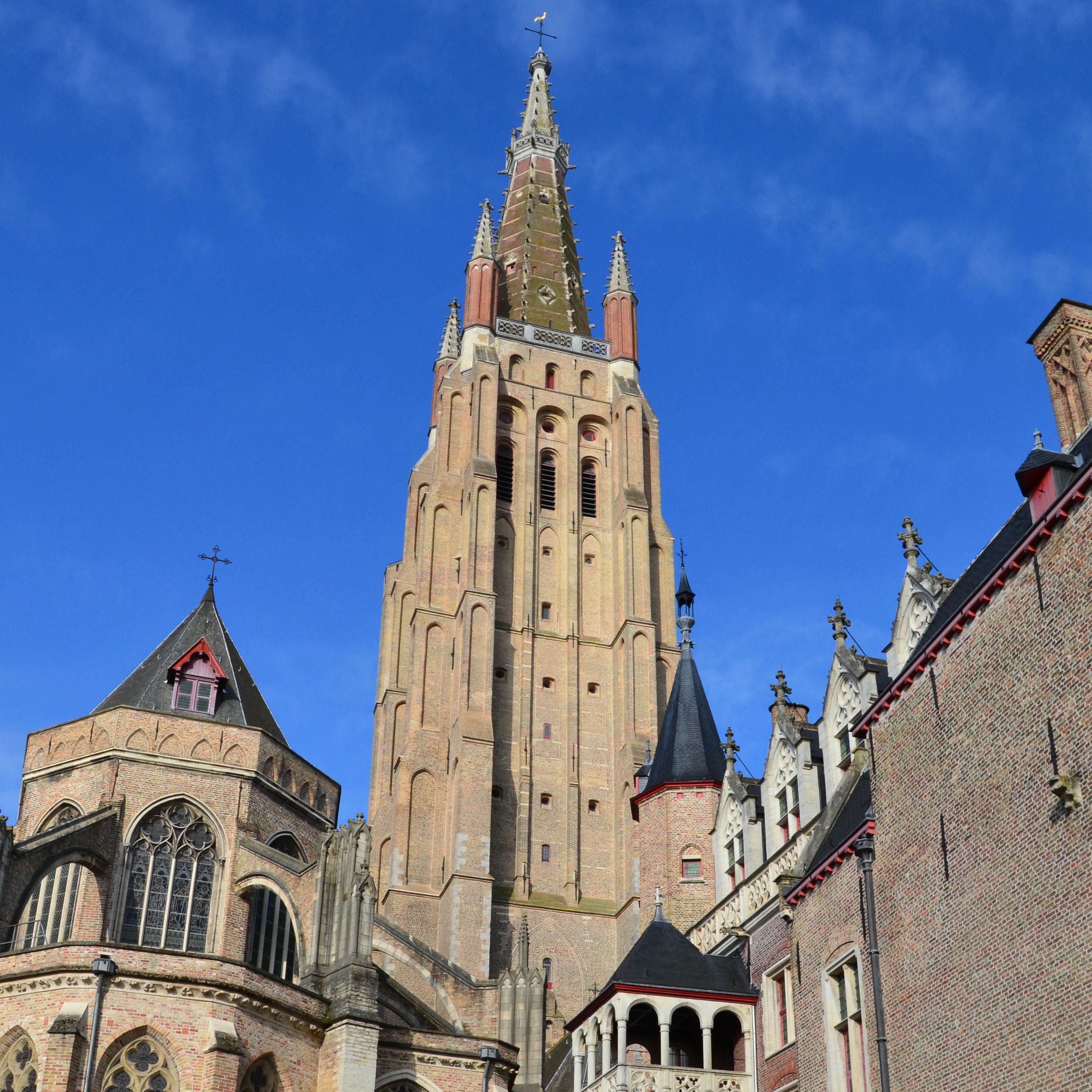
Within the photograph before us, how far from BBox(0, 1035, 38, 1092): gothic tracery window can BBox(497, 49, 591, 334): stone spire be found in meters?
37.3

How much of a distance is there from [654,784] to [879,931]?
15546mm

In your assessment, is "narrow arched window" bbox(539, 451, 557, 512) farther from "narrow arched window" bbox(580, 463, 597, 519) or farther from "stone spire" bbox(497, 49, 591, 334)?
"stone spire" bbox(497, 49, 591, 334)

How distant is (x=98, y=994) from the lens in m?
21.9

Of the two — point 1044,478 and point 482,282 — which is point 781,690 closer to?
point 1044,478

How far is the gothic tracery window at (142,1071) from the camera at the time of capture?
70.9ft

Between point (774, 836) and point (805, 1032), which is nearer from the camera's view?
point (805, 1032)

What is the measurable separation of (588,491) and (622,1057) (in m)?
31.6

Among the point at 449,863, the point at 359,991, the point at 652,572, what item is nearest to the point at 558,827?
the point at 449,863

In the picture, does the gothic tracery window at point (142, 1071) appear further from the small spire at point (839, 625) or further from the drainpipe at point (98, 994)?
the small spire at point (839, 625)

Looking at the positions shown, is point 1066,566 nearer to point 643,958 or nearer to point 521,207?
point 643,958

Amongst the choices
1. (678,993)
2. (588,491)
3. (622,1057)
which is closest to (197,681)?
(678,993)

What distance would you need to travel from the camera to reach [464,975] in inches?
1348

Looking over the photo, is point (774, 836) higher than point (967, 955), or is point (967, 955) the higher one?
point (774, 836)

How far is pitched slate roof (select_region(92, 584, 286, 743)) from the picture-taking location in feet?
111
